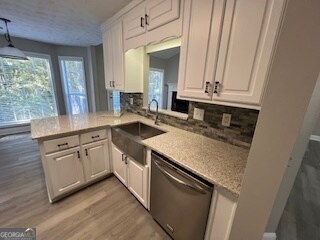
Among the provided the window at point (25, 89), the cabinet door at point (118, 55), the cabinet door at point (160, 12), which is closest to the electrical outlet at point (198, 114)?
the cabinet door at point (160, 12)

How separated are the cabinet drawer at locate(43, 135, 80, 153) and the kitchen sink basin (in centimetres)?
46

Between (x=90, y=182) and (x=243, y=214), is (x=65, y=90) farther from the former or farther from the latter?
(x=243, y=214)

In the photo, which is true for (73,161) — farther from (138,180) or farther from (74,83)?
(74,83)

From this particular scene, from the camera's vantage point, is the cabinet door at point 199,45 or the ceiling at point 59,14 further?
the ceiling at point 59,14

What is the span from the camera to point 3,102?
3.57 metres

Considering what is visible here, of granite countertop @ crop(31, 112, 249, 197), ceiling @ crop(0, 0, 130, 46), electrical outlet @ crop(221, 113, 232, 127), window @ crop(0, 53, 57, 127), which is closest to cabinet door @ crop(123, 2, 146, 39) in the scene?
ceiling @ crop(0, 0, 130, 46)

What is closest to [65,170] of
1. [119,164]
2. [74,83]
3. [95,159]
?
[95,159]

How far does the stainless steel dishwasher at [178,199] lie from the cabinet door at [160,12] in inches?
50.5

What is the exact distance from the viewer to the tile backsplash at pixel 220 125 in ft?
4.05

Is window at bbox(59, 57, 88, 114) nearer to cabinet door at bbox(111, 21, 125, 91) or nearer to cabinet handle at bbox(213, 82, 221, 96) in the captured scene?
cabinet door at bbox(111, 21, 125, 91)

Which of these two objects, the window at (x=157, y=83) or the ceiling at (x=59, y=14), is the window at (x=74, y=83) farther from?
the window at (x=157, y=83)

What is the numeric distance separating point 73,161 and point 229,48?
1989 mm

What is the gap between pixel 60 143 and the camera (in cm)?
155

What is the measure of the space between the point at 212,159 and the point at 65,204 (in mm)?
1828
